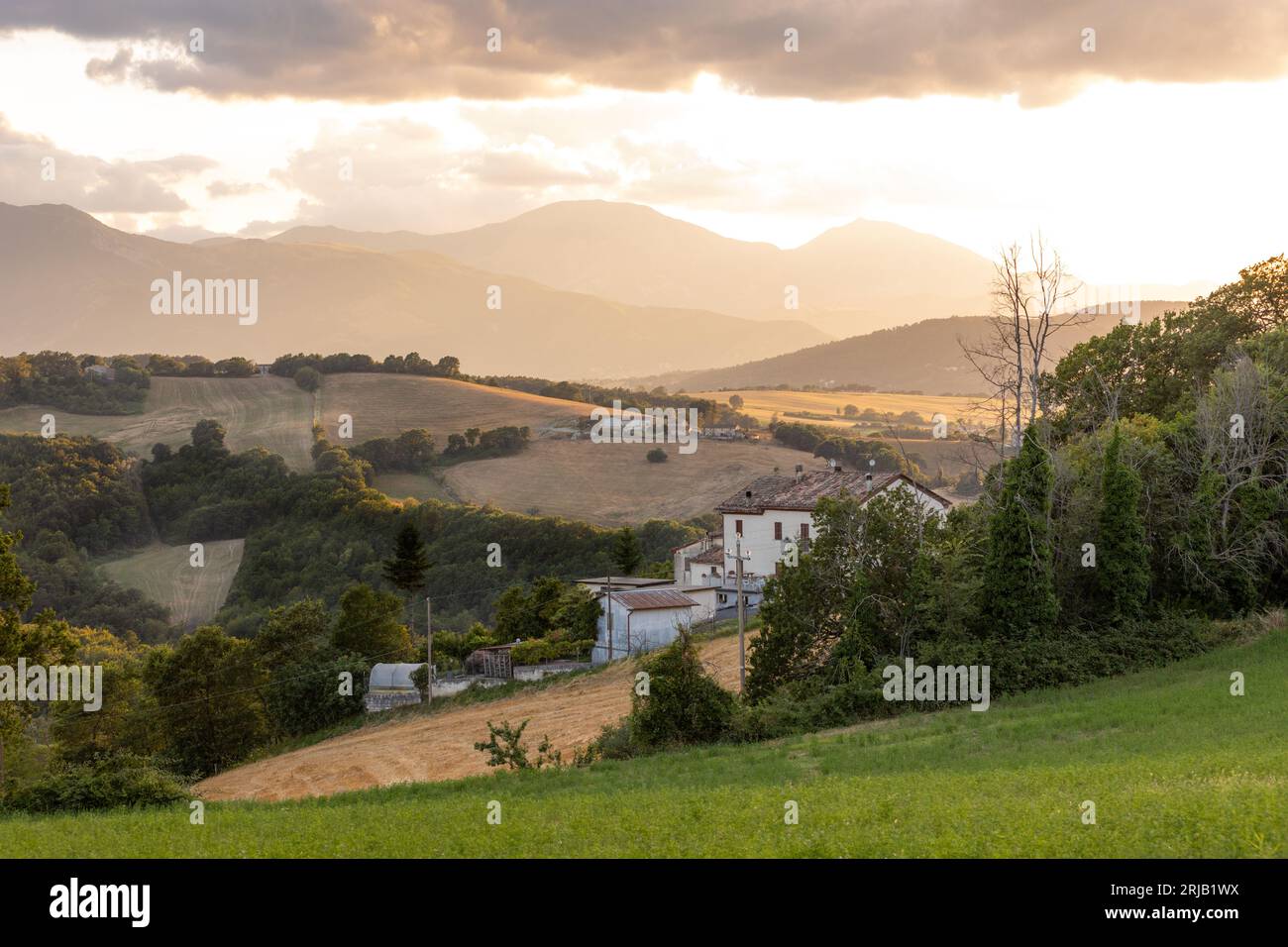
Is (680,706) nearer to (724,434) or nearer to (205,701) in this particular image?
(205,701)

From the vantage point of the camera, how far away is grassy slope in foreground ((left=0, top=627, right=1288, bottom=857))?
1342 centimetres

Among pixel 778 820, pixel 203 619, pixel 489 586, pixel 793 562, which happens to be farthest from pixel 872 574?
pixel 203 619

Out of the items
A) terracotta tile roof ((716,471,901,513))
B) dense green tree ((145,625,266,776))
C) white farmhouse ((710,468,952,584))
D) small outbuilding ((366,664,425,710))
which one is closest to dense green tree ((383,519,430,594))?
small outbuilding ((366,664,425,710))

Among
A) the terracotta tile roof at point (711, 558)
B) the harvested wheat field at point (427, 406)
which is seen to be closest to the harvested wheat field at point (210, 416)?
the harvested wheat field at point (427, 406)

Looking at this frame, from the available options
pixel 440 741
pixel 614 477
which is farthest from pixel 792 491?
pixel 614 477

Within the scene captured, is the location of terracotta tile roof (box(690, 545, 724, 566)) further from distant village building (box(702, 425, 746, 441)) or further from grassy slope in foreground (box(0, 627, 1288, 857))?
distant village building (box(702, 425, 746, 441))

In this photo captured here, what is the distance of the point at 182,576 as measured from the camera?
321ft

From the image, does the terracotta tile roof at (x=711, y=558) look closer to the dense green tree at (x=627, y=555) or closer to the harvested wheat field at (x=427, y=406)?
the dense green tree at (x=627, y=555)

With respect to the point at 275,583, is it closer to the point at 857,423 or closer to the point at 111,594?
the point at 111,594

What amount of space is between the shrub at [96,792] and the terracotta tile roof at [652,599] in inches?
1308

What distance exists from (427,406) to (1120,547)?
120 metres

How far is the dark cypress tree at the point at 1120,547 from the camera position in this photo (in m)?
35.3

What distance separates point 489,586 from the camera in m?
88.5
